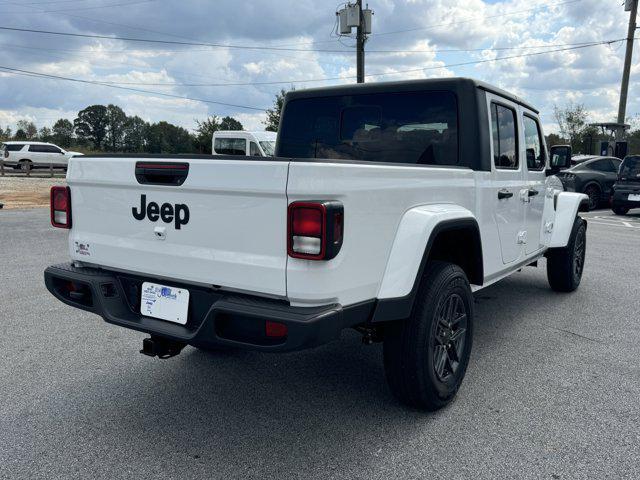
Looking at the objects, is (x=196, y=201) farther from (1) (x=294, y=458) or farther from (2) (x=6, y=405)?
(2) (x=6, y=405)

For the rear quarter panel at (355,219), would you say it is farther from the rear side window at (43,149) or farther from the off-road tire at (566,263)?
the rear side window at (43,149)

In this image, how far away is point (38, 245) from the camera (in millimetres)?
8539

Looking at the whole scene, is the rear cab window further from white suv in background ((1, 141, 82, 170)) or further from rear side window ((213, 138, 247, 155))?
rear side window ((213, 138, 247, 155))

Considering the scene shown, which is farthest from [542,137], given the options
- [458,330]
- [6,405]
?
[6,405]

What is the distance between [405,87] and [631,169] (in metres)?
12.9

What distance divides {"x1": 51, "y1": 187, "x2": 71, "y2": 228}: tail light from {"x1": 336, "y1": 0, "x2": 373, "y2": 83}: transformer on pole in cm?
1810

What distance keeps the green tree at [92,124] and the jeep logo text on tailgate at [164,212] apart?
82.0 metres

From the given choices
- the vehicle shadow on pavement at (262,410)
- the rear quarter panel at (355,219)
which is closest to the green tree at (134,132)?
the vehicle shadow on pavement at (262,410)

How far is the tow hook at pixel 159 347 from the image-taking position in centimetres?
298

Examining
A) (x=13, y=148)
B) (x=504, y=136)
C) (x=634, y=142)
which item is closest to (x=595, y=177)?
(x=504, y=136)

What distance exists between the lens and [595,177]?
16328 millimetres

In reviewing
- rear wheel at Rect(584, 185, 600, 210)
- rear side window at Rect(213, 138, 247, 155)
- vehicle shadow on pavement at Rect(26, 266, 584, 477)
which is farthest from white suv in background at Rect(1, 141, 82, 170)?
vehicle shadow on pavement at Rect(26, 266, 584, 477)

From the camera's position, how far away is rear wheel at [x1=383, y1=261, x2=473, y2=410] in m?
2.89

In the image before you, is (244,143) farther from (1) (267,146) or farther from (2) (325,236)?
(2) (325,236)
